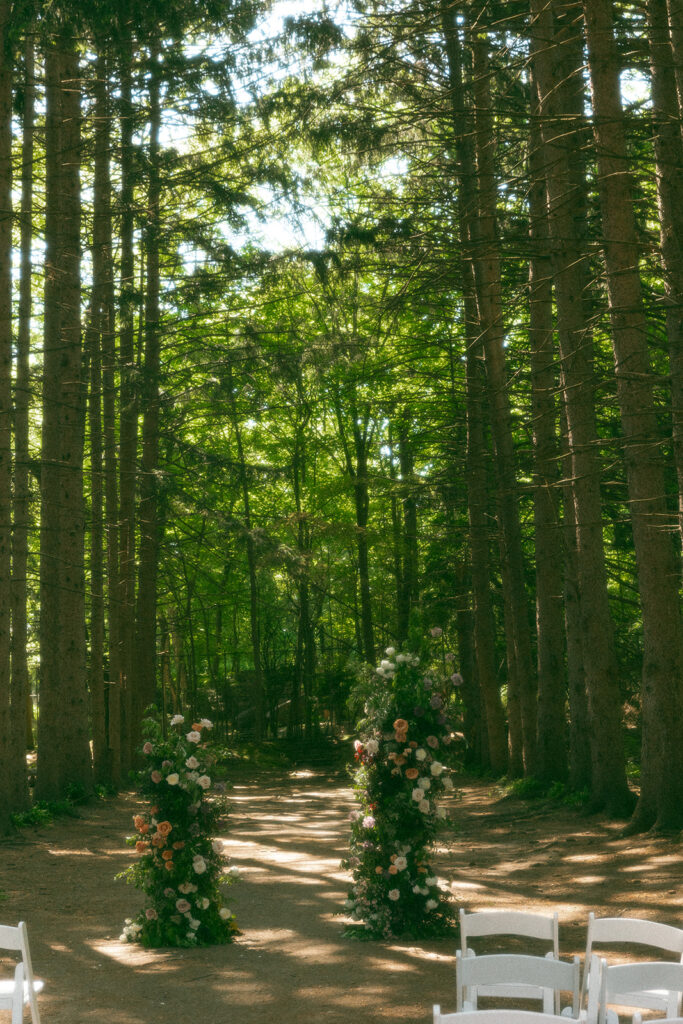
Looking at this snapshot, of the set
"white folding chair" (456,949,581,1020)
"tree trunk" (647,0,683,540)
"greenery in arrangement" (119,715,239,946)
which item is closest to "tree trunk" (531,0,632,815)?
"tree trunk" (647,0,683,540)

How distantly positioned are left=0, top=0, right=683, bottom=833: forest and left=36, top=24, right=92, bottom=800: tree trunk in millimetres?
54

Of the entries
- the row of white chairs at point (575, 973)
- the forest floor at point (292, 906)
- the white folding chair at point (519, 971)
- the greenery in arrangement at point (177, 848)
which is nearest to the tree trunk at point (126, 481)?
the forest floor at point (292, 906)

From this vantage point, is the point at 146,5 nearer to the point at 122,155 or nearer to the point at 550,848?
the point at 122,155

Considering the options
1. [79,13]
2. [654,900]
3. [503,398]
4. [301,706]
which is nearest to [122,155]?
[79,13]

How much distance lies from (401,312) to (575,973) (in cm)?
917

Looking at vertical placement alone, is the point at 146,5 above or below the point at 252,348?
above

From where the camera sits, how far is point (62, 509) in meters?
17.3

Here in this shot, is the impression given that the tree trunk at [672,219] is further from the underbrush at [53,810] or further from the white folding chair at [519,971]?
the underbrush at [53,810]

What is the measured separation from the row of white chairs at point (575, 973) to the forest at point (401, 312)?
3.28 meters

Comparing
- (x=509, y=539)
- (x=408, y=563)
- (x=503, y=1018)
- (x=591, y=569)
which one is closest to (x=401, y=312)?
(x=591, y=569)

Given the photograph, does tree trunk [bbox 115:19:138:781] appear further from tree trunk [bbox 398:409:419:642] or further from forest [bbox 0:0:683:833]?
tree trunk [bbox 398:409:419:642]

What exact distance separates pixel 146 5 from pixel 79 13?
0.81 metres

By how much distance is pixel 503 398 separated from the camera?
18750 millimetres

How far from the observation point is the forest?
11.9 meters
